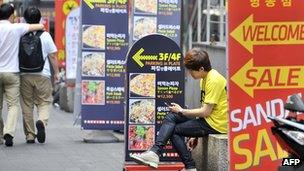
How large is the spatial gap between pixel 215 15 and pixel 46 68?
160 inches

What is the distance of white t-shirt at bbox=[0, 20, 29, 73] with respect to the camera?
34.8 feet

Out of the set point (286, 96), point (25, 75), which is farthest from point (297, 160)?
point (25, 75)

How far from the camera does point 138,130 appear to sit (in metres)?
8.41

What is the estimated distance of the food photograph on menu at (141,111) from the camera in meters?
8.37

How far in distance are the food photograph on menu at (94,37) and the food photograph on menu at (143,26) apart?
48 centimetres

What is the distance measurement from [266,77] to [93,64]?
5.22 meters

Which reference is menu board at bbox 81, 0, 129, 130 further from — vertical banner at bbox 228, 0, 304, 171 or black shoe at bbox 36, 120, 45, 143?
vertical banner at bbox 228, 0, 304, 171

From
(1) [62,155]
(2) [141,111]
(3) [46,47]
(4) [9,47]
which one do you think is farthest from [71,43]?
(2) [141,111]

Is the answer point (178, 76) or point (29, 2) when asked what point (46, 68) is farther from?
point (29, 2)

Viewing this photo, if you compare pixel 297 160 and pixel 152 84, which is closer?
pixel 297 160

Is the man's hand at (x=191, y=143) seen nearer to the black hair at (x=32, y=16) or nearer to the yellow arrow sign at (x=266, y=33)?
the yellow arrow sign at (x=266, y=33)

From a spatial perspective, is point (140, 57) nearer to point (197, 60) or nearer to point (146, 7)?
point (197, 60)

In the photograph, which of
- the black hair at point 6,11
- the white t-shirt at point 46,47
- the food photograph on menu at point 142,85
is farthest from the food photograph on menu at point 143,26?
the food photograph on menu at point 142,85

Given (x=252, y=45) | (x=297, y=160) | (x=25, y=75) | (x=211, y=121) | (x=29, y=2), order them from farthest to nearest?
(x=29, y=2), (x=25, y=75), (x=211, y=121), (x=252, y=45), (x=297, y=160)
